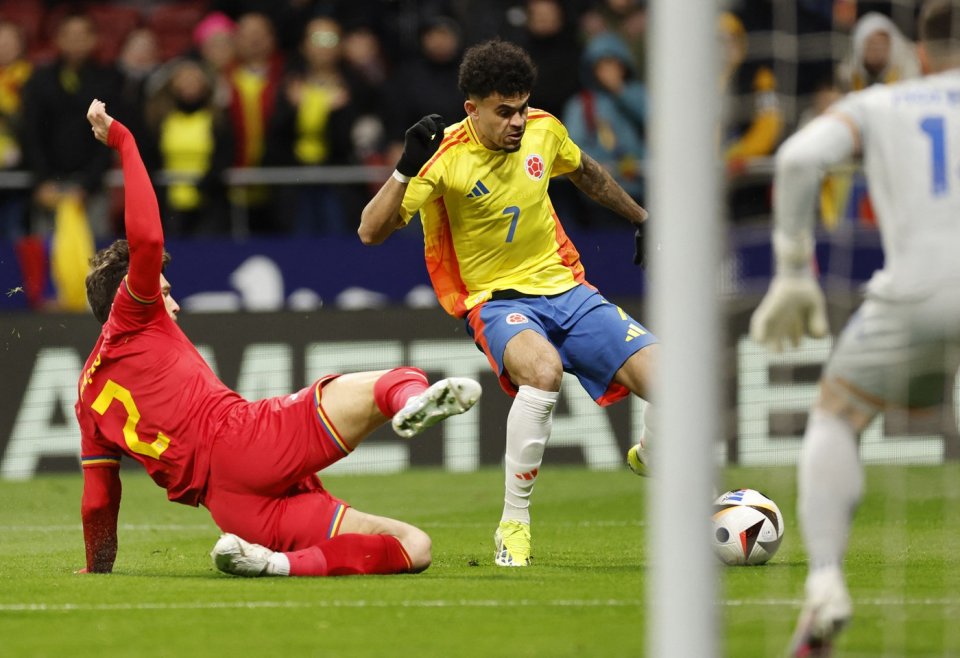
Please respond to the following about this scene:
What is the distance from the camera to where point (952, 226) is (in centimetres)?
481

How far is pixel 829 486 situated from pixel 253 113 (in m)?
9.62

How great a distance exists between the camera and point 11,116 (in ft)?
46.2

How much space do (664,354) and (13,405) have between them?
353 inches

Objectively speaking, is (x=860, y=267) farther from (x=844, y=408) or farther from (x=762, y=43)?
(x=844, y=408)

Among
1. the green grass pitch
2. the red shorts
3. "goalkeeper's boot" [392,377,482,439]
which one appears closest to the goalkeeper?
the green grass pitch

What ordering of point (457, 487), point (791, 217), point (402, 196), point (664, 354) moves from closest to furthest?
point (664, 354) < point (791, 217) < point (402, 196) < point (457, 487)

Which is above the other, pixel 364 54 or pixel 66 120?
pixel 364 54

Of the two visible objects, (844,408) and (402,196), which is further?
(402,196)

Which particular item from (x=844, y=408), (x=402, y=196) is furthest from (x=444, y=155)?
(x=844, y=408)

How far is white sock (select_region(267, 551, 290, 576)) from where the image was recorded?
666cm

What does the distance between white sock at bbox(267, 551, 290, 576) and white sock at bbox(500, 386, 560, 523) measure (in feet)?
3.44

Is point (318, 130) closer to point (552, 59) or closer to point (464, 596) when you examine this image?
point (552, 59)

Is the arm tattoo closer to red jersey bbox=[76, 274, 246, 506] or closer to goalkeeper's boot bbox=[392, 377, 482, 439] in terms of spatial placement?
red jersey bbox=[76, 274, 246, 506]

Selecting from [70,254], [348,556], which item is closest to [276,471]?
[348,556]
